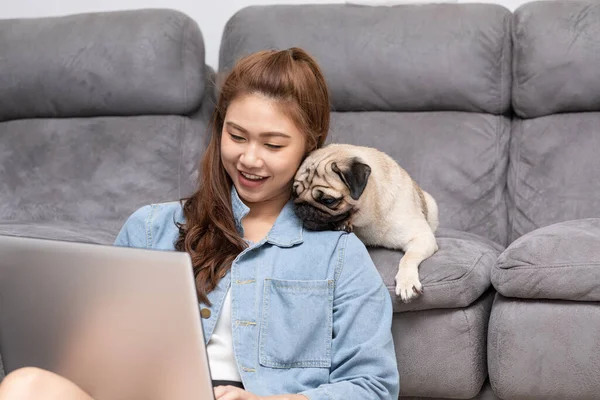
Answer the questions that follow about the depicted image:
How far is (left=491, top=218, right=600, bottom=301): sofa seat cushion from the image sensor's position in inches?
88.0

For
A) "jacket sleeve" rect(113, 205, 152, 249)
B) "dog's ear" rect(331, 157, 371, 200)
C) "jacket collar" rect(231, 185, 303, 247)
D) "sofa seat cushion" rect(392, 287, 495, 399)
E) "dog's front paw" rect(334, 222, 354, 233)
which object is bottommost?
"sofa seat cushion" rect(392, 287, 495, 399)

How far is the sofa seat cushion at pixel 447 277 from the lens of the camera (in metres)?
2.30

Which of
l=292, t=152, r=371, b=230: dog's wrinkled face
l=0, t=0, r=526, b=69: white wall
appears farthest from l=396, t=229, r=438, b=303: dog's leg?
l=0, t=0, r=526, b=69: white wall

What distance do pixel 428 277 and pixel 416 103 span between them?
132 centimetres

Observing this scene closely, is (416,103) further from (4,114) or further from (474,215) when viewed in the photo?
(4,114)

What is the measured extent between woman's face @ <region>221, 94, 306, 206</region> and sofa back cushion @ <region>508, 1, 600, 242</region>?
1683 mm

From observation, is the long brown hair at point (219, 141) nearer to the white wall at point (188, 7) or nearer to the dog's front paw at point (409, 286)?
the dog's front paw at point (409, 286)

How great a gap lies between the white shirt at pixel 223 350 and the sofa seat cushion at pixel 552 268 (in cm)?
89

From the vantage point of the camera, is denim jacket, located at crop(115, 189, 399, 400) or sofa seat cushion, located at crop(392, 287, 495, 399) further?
sofa seat cushion, located at crop(392, 287, 495, 399)

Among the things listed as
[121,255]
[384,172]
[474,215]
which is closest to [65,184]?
[384,172]

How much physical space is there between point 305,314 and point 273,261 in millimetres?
145

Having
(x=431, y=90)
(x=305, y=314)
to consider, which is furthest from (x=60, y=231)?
(x=431, y=90)

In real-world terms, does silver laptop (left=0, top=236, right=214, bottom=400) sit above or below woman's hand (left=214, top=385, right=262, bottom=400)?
above

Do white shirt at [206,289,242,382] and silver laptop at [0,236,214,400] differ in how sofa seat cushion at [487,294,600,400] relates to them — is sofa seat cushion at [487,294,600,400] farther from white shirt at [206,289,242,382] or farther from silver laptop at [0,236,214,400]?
silver laptop at [0,236,214,400]
